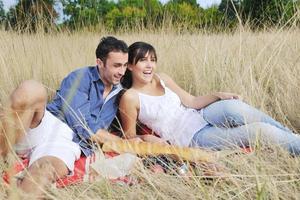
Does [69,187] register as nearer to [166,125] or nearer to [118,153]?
[118,153]

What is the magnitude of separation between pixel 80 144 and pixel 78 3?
235cm

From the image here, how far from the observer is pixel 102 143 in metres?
2.65

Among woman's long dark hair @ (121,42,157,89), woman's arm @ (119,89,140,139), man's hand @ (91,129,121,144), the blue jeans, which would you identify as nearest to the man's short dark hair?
woman's long dark hair @ (121,42,157,89)

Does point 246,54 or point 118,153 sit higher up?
point 246,54

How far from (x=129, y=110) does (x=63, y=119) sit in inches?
16.6

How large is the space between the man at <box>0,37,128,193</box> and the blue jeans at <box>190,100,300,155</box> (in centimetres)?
56

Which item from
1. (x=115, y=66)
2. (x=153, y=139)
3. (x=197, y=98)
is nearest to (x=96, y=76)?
(x=115, y=66)

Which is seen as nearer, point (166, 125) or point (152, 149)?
point (152, 149)

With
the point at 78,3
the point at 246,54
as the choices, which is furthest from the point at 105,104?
the point at 78,3

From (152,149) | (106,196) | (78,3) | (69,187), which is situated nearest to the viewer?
(106,196)

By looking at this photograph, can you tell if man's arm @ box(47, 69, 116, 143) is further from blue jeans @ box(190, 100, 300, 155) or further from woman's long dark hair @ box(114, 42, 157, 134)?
blue jeans @ box(190, 100, 300, 155)

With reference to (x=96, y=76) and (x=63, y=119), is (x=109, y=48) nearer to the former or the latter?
(x=96, y=76)

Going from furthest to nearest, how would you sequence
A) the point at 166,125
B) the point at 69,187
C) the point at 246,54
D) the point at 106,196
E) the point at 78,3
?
the point at 78,3
the point at 246,54
the point at 166,125
the point at 69,187
the point at 106,196

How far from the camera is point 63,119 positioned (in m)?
2.62
